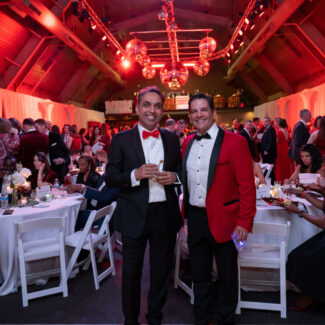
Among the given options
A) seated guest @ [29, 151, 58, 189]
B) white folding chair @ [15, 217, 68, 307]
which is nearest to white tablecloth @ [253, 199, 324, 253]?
white folding chair @ [15, 217, 68, 307]

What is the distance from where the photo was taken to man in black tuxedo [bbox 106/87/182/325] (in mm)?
1871

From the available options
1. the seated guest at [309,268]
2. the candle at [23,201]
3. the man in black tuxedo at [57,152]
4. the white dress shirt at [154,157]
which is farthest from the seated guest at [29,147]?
the seated guest at [309,268]

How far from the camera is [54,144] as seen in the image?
5.09 m

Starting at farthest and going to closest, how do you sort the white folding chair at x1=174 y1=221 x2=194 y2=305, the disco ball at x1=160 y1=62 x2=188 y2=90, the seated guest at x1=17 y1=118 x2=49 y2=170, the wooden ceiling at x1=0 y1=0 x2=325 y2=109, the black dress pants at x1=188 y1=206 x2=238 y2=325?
the wooden ceiling at x1=0 y1=0 x2=325 y2=109, the disco ball at x1=160 y1=62 x2=188 y2=90, the seated guest at x1=17 y1=118 x2=49 y2=170, the white folding chair at x1=174 y1=221 x2=194 y2=305, the black dress pants at x1=188 y1=206 x2=238 y2=325

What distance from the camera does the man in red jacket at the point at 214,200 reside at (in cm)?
189

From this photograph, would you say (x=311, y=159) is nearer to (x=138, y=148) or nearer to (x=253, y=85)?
(x=138, y=148)

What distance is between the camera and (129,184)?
5.97ft

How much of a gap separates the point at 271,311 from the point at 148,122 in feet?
6.02

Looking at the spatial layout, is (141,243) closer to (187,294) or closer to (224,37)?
(187,294)

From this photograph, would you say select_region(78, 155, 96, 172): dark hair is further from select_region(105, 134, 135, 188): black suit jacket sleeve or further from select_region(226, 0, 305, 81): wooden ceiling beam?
select_region(226, 0, 305, 81): wooden ceiling beam

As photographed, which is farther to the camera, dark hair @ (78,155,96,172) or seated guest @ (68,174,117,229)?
dark hair @ (78,155,96,172)

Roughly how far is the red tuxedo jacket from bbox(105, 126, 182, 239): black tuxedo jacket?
261mm

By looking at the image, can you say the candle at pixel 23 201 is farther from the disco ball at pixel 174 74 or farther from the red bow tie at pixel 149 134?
the disco ball at pixel 174 74

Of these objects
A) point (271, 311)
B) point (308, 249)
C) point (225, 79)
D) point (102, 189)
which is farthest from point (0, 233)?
point (225, 79)
